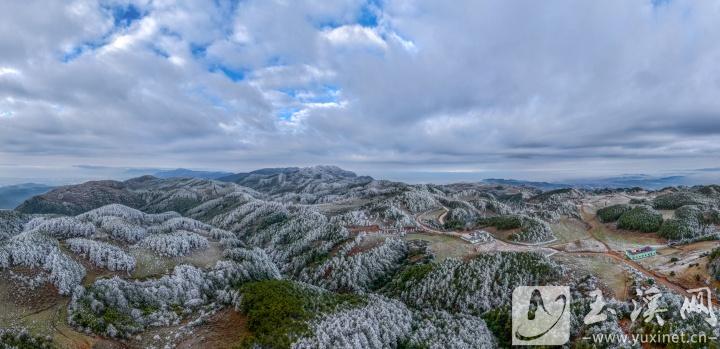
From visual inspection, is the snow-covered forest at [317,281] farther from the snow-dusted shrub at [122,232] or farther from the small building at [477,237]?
the small building at [477,237]

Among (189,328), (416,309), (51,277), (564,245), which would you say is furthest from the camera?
(564,245)

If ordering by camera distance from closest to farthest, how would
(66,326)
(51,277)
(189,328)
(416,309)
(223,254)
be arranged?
(66,326) < (189,328) < (51,277) < (416,309) < (223,254)

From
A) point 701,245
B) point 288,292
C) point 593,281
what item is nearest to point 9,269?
point 288,292

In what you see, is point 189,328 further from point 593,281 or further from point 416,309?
point 593,281

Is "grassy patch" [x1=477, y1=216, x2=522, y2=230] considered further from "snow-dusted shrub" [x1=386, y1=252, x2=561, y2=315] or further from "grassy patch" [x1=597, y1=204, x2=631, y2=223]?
"grassy patch" [x1=597, y1=204, x2=631, y2=223]

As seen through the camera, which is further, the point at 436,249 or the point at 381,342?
the point at 436,249

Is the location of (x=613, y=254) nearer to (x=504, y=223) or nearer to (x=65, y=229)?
(x=504, y=223)
